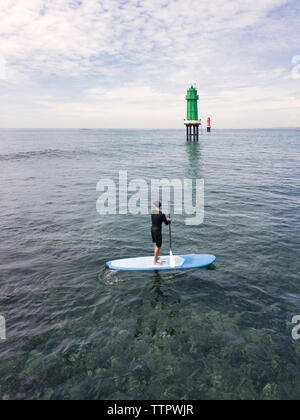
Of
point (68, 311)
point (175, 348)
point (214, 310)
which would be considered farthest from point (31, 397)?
point (214, 310)

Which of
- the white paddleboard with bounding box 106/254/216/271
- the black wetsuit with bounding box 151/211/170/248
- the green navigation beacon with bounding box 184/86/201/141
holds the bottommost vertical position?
the white paddleboard with bounding box 106/254/216/271

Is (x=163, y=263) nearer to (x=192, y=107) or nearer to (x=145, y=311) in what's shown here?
(x=145, y=311)

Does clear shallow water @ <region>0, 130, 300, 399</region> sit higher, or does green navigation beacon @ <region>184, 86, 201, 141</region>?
green navigation beacon @ <region>184, 86, 201, 141</region>

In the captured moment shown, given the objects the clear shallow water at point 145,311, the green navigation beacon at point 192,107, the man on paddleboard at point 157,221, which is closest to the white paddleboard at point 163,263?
the clear shallow water at point 145,311

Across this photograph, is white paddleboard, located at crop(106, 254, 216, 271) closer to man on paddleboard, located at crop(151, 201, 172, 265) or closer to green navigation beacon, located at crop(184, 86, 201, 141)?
man on paddleboard, located at crop(151, 201, 172, 265)

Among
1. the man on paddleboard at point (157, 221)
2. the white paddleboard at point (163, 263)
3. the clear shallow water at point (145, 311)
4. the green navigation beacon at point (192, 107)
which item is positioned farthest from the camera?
the green navigation beacon at point (192, 107)

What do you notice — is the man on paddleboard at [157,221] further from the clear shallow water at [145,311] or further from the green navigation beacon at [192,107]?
the green navigation beacon at [192,107]

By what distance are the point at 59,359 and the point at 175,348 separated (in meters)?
3.19

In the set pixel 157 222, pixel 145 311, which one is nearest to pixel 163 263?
pixel 157 222

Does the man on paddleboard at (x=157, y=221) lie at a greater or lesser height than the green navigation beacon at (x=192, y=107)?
lesser

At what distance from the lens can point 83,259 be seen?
12492 mm

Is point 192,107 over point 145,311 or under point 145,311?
over

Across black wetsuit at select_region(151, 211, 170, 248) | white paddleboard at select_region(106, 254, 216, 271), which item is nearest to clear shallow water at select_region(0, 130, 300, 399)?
white paddleboard at select_region(106, 254, 216, 271)

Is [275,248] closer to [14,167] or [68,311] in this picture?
[68,311]
